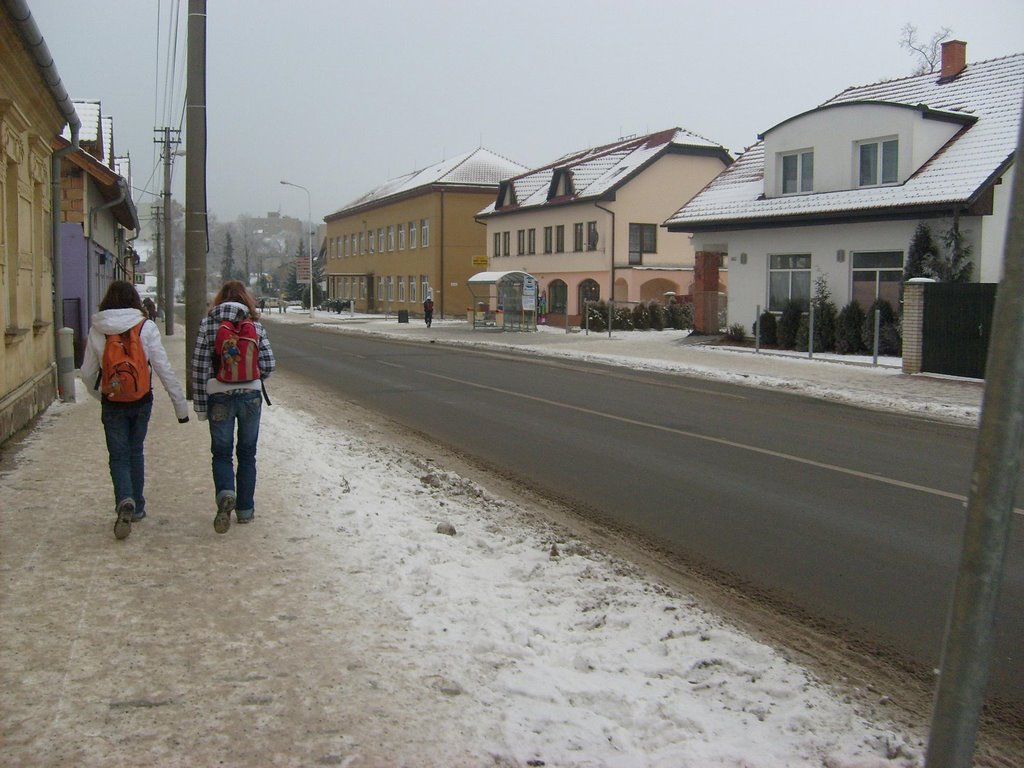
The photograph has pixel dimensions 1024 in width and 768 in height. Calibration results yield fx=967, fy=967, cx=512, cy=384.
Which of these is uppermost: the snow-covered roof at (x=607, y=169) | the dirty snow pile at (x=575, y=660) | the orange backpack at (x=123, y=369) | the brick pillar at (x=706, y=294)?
the snow-covered roof at (x=607, y=169)

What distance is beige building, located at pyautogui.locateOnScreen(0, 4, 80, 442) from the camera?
9664mm

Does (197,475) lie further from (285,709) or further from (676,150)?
(676,150)

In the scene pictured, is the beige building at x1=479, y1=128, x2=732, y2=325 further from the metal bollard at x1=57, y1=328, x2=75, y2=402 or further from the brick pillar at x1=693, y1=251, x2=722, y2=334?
the metal bollard at x1=57, y1=328, x2=75, y2=402

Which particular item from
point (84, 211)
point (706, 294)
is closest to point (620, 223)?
point (706, 294)

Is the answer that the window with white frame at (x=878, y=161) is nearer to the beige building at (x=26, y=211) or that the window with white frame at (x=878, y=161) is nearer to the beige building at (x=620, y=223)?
the beige building at (x=620, y=223)

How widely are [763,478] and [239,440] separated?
494 centimetres

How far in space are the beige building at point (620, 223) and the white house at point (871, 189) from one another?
12.0 m

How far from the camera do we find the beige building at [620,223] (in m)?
42.2

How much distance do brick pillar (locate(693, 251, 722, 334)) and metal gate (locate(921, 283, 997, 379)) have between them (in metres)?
11.8

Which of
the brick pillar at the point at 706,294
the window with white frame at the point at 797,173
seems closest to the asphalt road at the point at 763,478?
the window with white frame at the point at 797,173

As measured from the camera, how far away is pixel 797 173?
90.8 ft

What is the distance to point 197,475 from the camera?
27.2 feet

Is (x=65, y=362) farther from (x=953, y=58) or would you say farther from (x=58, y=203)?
(x=953, y=58)

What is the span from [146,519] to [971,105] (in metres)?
25.0
